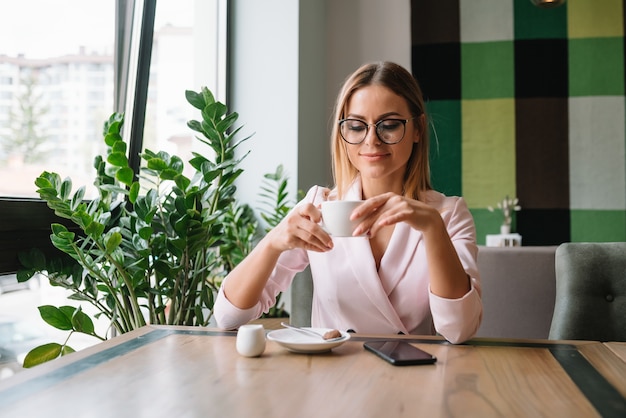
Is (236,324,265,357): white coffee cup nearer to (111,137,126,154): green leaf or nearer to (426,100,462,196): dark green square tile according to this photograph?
(111,137,126,154): green leaf

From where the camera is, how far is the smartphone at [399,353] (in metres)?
1.05

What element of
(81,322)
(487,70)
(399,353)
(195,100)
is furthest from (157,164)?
(487,70)

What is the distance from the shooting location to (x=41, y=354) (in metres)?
1.78

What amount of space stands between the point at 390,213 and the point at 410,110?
0.56m

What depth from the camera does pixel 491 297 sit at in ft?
7.66

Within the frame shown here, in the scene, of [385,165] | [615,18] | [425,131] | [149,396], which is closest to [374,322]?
[385,165]

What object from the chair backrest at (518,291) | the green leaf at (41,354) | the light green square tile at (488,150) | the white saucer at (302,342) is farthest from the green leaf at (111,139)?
the light green square tile at (488,150)

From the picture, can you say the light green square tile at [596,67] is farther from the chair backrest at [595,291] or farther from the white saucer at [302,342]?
the white saucer at [302,342]

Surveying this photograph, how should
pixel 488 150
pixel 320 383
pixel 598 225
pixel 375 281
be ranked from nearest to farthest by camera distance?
pixel 320 383 → pixel 375 281 → pixel 598 225 → pixel 488 150

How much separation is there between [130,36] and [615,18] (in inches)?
129

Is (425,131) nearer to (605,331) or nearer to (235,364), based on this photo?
(605,331)

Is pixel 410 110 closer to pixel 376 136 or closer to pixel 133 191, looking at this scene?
pixel 376 136

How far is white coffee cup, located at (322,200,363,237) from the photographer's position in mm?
1188

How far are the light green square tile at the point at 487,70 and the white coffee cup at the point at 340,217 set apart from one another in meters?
3.34
